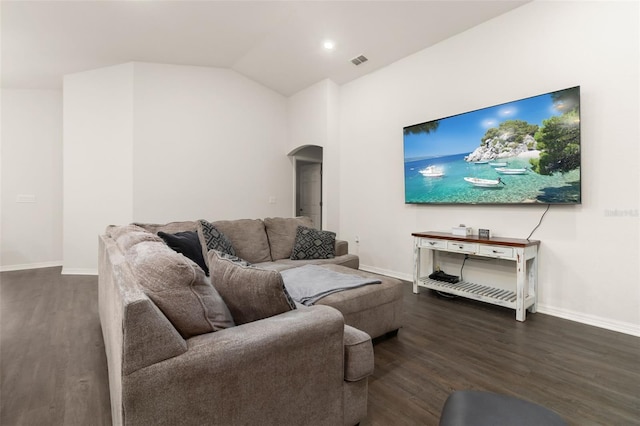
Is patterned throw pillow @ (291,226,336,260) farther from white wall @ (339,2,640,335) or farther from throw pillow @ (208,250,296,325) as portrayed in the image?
throw pillow @ (208,250,296,325)

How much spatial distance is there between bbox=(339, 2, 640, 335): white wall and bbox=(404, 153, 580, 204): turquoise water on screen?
0.46ft

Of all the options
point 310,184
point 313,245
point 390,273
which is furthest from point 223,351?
point 310,184

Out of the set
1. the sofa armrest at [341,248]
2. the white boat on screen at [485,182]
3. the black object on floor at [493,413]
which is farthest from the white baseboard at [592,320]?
the black object on floor at [493,413]

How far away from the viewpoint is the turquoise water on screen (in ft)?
9.34

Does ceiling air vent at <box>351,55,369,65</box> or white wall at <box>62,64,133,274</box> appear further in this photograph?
white wall at <box>62,64,133,274</box>

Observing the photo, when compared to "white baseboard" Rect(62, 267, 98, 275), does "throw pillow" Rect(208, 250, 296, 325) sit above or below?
above

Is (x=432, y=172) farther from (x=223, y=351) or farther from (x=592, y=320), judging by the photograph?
(x=223, y=351)

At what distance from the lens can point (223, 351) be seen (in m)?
1.04

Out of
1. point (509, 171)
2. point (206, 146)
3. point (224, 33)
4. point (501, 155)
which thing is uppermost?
point (224, 33)

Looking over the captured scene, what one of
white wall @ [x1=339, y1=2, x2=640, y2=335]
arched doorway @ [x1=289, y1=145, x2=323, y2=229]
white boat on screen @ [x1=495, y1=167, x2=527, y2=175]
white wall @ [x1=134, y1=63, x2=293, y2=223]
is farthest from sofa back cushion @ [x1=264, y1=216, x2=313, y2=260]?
arched doorway @ [x1=289, y1=145, x2=323, y2=229]

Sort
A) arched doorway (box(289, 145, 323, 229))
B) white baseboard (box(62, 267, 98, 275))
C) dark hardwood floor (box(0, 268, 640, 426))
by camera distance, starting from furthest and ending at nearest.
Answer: arched doorway (box(289, 145, 323, 229)) → white baseboard (box(62, 267, 98, 275)) → dark hardwood floor (box(0, 268, 640, 426))

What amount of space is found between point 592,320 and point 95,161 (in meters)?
6.62

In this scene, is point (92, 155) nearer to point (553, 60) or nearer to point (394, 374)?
point (394, 374)

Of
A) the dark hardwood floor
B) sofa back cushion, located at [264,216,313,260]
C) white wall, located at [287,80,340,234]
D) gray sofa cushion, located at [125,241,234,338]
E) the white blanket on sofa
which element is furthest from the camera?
white wall, located at [287,80,340,234]
